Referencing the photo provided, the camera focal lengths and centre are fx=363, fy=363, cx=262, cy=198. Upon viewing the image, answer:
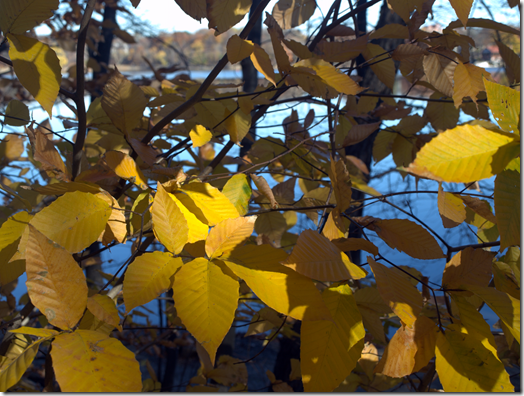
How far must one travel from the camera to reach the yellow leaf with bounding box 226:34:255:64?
0.49m

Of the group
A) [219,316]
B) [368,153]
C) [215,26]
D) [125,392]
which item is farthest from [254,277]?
[368,153]

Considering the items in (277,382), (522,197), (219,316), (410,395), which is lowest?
(277,382)

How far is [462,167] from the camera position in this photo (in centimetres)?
30

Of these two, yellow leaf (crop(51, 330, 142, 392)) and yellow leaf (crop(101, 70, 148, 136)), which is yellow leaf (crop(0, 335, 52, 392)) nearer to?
yellow leaf (crop(51, 330, 142, 392))

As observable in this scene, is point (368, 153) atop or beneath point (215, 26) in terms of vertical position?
beneath

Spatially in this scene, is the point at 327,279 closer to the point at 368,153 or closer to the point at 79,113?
the point at 79,113

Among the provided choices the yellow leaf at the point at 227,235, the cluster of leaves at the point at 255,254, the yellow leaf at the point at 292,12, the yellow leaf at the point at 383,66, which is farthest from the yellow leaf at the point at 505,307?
the yellow leaf at the point at 292,12

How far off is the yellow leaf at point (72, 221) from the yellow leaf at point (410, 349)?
358mm

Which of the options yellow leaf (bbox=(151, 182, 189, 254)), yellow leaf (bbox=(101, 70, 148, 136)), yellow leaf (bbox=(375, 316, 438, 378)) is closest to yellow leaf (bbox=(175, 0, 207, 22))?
yellow leaf (bbox=(101, 70, 148, 136))

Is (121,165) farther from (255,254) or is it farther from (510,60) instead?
(510,60)

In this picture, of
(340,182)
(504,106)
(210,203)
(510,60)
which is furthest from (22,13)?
(510,60)

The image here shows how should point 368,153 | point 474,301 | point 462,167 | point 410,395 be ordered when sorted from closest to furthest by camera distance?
point 462,167 < point 410,395 < point 474,301 < point 368,153

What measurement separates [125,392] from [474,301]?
0.50 metres

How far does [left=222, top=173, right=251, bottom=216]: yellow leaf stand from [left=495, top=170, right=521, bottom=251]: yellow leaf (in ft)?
1.14
